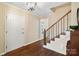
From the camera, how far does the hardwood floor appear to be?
1977 mm

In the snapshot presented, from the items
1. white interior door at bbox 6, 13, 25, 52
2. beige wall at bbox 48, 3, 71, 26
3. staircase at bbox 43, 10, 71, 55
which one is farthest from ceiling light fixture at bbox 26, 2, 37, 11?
staircase at bbox 43, 10, 71, 55

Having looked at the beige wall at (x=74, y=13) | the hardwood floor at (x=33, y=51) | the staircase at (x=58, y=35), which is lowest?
the hardwood floor at (x=33, y=51)

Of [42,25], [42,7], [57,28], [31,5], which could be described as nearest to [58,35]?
[57,28]

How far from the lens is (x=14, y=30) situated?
2.04m

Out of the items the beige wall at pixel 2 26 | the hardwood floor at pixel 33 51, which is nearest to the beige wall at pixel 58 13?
the hardwood floor at pixel 33 51

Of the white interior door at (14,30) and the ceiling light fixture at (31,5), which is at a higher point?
the ceiling light fixture at (31,5)

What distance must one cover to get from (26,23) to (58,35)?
601mm

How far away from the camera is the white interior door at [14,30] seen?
2013 mm

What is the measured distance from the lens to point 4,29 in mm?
2016

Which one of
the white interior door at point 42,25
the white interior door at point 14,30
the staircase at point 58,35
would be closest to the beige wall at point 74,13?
→ the staircase at point 58,35

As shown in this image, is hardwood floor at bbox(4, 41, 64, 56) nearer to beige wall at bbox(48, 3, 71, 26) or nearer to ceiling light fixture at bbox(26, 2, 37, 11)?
beige wall at bbox(48, 3, 71, 26)

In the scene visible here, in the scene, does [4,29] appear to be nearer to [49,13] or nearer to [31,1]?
[31,1]

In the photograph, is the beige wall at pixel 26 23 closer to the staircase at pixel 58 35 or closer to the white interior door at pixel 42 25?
the white interior door at pixel 42 25

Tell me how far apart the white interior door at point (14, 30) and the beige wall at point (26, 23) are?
0.07 m
